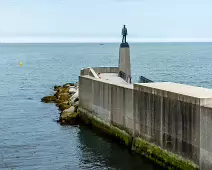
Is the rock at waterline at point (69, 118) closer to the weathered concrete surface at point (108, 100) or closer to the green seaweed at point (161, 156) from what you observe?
the weathered concrete surface at point (108, 100)

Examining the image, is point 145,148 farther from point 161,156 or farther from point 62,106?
point 62,106

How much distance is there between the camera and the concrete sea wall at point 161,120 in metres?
15.8

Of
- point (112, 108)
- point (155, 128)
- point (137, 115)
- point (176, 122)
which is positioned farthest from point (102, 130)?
point (176, 122)

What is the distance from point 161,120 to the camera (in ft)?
60.0

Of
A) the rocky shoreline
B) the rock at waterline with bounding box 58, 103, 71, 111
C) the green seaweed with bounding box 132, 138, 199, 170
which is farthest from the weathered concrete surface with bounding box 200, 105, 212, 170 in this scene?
the rock at waterline with bounding box 58, 103, 71, 111

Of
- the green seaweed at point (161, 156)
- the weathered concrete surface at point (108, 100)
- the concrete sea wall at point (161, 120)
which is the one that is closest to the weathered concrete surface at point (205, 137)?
the concrete sea wall at point (161, 120)

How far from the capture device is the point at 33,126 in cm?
2762

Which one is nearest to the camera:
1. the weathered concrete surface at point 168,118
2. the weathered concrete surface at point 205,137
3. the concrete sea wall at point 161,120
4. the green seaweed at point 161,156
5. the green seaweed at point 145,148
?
the weathered concrete surface at point 205,137

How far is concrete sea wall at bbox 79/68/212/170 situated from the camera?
51.7ft

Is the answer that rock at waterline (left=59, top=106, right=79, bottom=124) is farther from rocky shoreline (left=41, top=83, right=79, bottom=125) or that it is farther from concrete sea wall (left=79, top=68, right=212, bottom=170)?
concrete sea wall (left=79, top=68, right=212, bottom=170)

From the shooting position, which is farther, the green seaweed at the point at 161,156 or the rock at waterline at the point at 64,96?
the rock at waterline at the point at 64,96

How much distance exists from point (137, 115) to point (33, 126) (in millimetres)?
9186

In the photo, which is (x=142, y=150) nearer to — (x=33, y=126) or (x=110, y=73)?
(x=33, y=126)

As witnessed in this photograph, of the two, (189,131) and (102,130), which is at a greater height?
(189,131)
